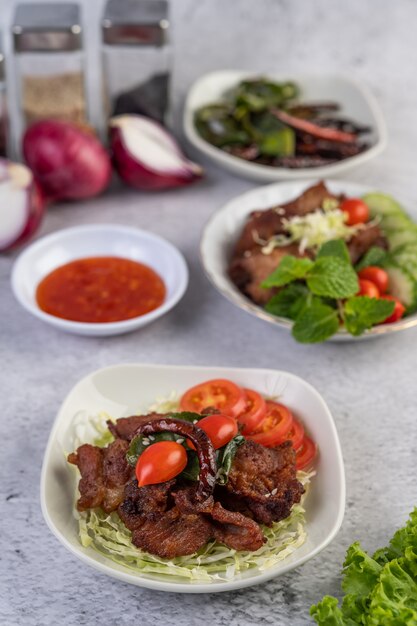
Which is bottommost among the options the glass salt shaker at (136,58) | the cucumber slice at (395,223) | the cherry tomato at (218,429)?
the cucumber slice at (395,223)

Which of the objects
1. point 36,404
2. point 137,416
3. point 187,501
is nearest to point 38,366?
point 36,404

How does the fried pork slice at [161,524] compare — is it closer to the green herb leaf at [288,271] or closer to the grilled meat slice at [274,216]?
the green herb leaf at [288,271]

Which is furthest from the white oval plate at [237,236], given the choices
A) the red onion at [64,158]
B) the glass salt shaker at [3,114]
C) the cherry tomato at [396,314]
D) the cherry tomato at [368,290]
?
the glass salt shaker at [3,114]

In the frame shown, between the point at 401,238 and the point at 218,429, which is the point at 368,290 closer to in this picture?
the point at 401,238

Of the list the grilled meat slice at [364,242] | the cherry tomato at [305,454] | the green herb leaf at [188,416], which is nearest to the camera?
the green herb leaf at [188,416]

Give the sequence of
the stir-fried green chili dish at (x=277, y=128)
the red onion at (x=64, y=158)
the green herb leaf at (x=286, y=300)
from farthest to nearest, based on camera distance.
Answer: the stir-fried green chili dish at (x=277, y=128) → the red onion at (x=64, y=158) → the green herb leaf at (x=286, y=300)

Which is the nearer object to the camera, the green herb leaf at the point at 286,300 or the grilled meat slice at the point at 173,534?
the grilled meat slice at the point at 173,534

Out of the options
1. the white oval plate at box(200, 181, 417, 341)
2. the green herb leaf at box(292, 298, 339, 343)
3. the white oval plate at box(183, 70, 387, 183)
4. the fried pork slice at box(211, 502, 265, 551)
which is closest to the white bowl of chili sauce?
the white oval plate at box(200, 181, 417, 341)

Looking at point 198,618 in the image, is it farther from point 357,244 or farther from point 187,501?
point 357,244
